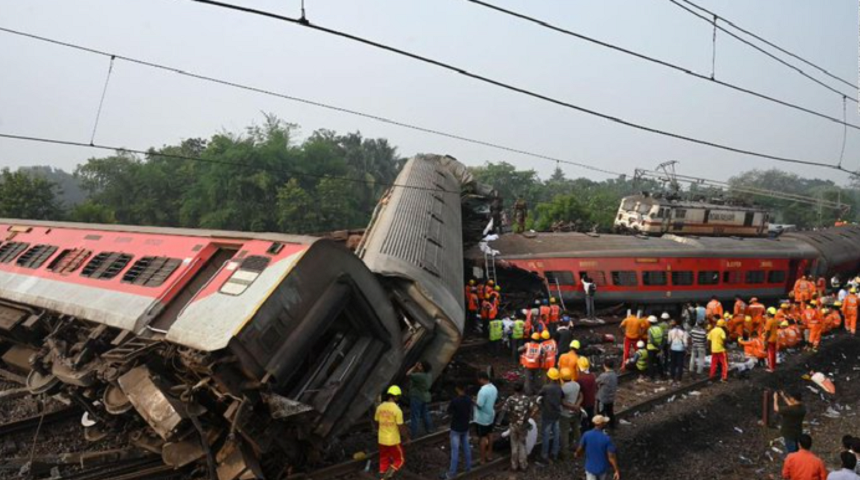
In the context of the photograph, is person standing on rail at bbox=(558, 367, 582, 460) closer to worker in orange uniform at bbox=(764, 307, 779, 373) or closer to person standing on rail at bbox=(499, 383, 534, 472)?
person standing on rail at bbox=(499, 383, 534, 472)

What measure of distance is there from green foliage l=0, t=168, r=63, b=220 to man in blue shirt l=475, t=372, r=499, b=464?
1371 inches

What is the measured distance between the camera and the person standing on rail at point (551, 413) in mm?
8680

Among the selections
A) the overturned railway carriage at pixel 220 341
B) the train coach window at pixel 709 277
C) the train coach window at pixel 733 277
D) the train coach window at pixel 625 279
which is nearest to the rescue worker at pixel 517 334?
the train coach window at pixel 625 279

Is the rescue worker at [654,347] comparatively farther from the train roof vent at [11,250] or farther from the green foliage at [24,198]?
the green foliage at [24,198]

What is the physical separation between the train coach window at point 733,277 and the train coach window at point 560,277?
698 cm

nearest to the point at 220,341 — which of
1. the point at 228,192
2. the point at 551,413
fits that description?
the point at 551,413

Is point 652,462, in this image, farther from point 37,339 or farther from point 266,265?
point 37,339

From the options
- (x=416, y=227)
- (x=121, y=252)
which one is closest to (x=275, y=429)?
(x=121, y=252)

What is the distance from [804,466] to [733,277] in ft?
58.6

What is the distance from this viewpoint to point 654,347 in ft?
43.2

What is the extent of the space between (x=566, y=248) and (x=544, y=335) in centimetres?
956

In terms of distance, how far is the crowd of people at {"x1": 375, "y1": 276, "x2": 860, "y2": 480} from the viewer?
7699 millimetres

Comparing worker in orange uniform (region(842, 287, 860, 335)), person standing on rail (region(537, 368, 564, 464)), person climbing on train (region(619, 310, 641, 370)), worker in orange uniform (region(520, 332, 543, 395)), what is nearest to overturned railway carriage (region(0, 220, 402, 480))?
person standing on rail (region(537, 368, 564, 464))

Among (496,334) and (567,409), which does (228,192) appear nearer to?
(496,334)
